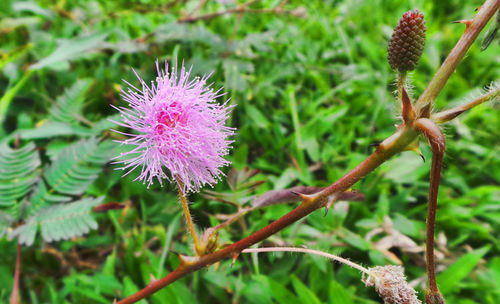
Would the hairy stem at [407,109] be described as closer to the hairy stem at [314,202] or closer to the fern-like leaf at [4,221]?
the hairy stem at [314,202]

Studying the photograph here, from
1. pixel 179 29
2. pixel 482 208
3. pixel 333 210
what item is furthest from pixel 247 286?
pixel 179 29

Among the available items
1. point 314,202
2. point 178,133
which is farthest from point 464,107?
point 178,133

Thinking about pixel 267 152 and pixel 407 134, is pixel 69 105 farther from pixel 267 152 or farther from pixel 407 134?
pixel 407 134

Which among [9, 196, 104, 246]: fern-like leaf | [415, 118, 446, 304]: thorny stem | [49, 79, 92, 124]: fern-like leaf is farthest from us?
[49, 79, 92, 124]: fern-like leaf

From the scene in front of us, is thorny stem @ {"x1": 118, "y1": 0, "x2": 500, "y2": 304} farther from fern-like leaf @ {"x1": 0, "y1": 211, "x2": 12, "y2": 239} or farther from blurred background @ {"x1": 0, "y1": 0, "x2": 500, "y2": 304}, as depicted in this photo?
fern-like leaf @ {"x1": 0, "y1": 211, "x2": 12, "y2": 239}

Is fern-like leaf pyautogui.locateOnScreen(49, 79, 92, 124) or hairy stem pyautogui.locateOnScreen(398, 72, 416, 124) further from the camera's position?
fern-like leaf pyautogui.locateOnScreen(49, 79, 92, 124)

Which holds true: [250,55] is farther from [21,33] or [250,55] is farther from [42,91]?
[21,33]

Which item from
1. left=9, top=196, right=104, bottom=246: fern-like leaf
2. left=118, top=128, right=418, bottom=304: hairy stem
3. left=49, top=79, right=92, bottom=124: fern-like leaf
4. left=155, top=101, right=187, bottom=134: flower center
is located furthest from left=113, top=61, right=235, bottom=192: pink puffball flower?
left=49, top=79, right=92, bottom=124: fern-like leaf

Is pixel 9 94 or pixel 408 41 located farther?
pixel 9 94
